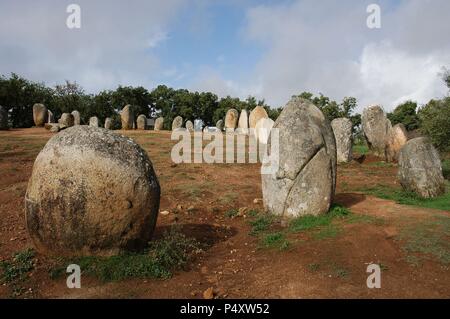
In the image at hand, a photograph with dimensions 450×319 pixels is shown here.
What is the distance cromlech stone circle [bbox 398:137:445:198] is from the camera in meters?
13.5

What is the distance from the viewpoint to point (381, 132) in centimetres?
2508

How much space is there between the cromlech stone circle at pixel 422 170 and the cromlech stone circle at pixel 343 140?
8338 mm

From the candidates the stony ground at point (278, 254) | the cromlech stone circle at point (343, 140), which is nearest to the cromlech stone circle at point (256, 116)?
the cromlech stone circle at point (343, 140)

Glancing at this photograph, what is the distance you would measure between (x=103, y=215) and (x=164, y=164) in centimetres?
1162

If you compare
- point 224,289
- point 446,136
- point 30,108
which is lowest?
point 224,289

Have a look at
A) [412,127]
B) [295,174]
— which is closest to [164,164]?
[295,174]

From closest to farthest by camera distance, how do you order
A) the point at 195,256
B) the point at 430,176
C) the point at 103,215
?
the point at 103,215 → the point at 195,256 → the point at 430,176

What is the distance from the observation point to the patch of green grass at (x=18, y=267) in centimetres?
702

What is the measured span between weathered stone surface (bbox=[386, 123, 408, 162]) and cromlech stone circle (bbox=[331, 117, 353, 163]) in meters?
2.62

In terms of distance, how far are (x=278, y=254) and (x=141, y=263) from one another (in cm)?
272

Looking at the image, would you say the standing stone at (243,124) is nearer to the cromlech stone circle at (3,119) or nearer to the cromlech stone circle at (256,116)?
the cromlech stone circle at (256,116)

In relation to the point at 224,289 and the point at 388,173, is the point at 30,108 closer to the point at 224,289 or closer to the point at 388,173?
the point at 388,173

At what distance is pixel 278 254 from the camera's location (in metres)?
8.30

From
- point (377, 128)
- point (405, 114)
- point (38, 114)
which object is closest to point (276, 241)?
point (377, 128)
